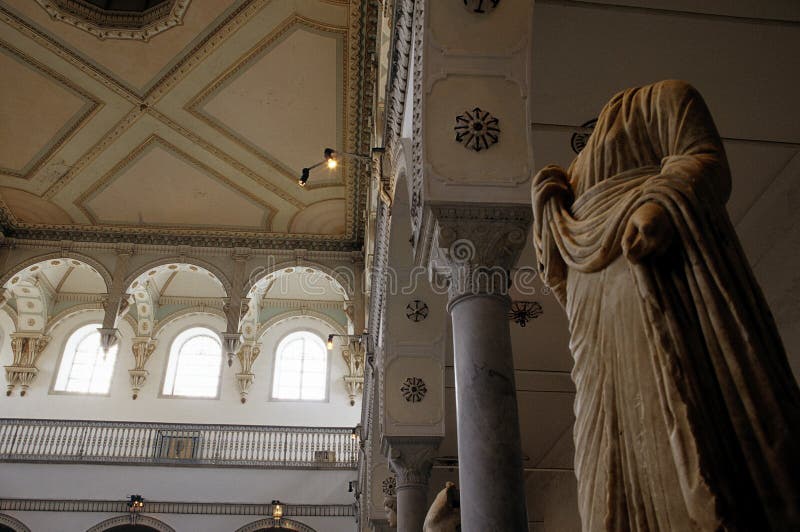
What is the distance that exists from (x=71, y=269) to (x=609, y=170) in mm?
17889

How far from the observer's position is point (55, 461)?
47.5 feet

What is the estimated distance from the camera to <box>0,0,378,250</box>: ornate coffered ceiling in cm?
1123

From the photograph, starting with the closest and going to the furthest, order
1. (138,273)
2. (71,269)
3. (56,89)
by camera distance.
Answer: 1. (56,89)
2. (138,273)
3. (71,269)

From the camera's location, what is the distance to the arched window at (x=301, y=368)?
17391 millimetres

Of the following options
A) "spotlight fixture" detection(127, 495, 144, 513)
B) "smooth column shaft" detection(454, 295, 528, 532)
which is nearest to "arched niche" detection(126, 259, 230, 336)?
"spotlight fixture" detection(127, 495, 144, 513)

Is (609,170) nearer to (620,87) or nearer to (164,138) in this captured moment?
(620,87)

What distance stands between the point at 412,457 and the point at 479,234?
4.21 m

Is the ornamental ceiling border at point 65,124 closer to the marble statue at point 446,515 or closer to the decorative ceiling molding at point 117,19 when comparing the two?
the decorative ceiling molding at point 117,19

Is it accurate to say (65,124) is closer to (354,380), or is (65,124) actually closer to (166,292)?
(166,292)

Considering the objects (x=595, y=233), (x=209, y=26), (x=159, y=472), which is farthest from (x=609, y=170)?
(x=159, y=472)

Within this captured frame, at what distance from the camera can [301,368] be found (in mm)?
17750

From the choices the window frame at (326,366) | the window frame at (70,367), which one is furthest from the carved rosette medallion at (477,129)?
the window frame at (70,367)

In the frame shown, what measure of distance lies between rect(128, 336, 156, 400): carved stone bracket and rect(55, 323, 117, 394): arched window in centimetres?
59

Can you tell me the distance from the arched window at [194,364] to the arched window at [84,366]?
61.4 inches
